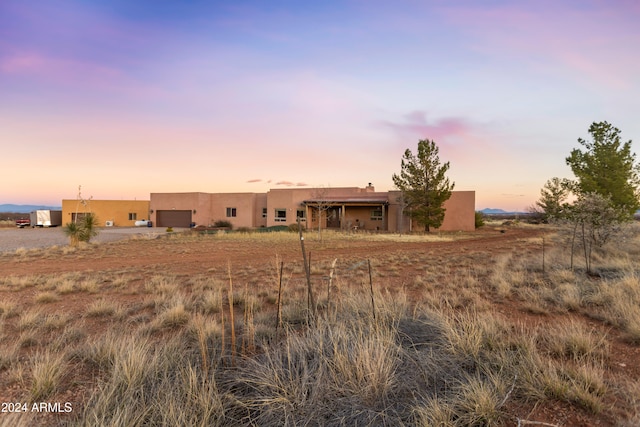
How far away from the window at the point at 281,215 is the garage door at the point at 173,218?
11.9 m

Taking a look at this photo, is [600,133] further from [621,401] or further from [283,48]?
[621,401]

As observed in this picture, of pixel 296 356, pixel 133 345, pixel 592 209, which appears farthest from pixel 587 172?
pixel 133 345

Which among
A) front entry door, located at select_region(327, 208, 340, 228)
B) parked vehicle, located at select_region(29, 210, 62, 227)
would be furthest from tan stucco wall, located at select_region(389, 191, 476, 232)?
parked vehicle, located at select_region(29, 210, 62, 227)

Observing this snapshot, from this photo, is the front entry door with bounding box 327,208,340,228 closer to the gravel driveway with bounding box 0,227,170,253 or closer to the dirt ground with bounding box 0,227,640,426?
the gravel driveway with bounding box 0,227,170,253

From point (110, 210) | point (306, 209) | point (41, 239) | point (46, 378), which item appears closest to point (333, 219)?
point (306, 209)

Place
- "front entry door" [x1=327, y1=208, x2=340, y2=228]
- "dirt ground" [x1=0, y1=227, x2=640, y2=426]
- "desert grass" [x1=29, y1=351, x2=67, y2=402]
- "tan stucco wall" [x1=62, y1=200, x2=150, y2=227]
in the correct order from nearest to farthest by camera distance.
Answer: "dirt ground" [x1=0, y1=227, x2=640, y2=426] < "desert grass" [x1=29, y1=351, x2=67, y2=402] < "front entry door" [x1=327, y1=208, x2=340, y2=228] < "tan stucco wall" [x1=62, y1=200, x2=150, y2=227]

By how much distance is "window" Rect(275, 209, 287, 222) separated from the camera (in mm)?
34062

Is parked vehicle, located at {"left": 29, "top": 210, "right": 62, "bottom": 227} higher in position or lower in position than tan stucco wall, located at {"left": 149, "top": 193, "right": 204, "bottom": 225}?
lower

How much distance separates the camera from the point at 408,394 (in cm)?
273

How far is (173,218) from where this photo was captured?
39.5m

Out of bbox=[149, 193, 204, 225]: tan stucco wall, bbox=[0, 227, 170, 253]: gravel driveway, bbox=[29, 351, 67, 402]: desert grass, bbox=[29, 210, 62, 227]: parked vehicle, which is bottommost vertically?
bbox=[0, 227, 170, 253]: gravel driveway

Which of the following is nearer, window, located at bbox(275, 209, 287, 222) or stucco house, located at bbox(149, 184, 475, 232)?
stucco house, located at bbox(149, 184, 475, 232)

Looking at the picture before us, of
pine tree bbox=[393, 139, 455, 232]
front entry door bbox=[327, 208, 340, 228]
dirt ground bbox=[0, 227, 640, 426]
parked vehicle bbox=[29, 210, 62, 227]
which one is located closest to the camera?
dirt ground bbox=[0, 227, 640, 426]

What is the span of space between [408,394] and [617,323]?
3853 millimetres
